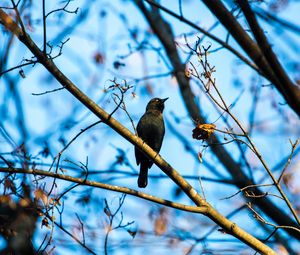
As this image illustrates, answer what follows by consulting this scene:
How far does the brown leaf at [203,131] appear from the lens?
3967 millimetres

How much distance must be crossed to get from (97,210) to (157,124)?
152cm

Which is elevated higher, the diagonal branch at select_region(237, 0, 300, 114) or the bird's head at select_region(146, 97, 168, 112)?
the bird's head at select_region(146, 97, 168, 112)

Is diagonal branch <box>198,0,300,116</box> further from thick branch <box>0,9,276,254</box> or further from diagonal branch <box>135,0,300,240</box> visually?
diagonal branch <box>135,0,300,240</box>

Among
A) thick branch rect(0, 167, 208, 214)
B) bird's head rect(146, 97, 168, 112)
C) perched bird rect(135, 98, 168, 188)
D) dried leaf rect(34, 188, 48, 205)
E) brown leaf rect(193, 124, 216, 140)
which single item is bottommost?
dried leaf rect(34, 188, 48, 205)

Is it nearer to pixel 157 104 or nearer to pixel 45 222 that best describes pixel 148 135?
pixel 157 104

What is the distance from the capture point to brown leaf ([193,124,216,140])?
3.97m

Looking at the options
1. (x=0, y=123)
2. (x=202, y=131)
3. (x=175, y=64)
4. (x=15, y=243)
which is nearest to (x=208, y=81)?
(x=202, y=131)

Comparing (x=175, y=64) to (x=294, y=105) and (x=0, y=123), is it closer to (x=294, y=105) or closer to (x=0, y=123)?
(x=294, y=105)

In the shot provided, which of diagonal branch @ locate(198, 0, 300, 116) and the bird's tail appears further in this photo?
the bird's tail

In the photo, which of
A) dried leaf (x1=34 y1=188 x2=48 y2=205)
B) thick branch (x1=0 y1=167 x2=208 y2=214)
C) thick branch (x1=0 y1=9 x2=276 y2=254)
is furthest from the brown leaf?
dried leaf (x1=34 y1=188 x2=48 y2=205)

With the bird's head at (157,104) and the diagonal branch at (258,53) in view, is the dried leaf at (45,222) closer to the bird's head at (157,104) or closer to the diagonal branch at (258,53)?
the diagonal branch at (258,53)

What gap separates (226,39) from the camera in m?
5.38

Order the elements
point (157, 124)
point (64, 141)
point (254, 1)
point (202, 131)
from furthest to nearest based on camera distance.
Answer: point (157, 124) → point (64, 141) → point (254, 1) → point (202, 131)

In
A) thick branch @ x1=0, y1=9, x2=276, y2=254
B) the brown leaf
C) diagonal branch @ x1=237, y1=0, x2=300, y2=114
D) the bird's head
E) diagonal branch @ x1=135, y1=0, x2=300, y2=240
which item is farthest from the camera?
the bird's head
